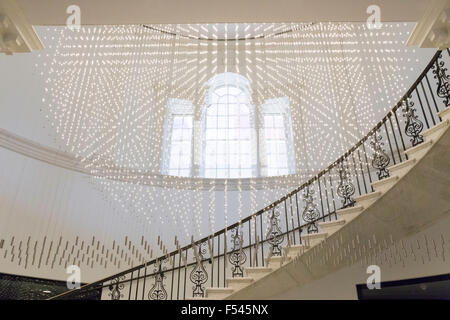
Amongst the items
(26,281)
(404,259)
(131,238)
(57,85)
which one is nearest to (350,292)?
(404,259)

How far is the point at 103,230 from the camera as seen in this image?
7.88 metres

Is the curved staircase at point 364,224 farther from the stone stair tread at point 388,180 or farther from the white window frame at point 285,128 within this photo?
the white window frame at point 285,128

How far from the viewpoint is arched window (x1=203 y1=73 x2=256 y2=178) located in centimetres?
955

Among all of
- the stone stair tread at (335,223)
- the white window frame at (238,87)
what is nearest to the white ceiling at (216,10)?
the stone stair tread at (335,223)

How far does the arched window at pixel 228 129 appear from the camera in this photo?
9.55 meters

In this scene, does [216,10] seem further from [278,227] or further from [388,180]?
[278,227]

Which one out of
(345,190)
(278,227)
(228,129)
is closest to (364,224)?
(345,190)

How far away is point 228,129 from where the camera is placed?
33.0 ft

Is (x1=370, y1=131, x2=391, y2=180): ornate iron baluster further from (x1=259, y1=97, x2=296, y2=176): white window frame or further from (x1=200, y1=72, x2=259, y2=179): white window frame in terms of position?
(x1=200, y1=72, x2=259, y2=179): white window frame

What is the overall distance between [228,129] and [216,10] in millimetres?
6359

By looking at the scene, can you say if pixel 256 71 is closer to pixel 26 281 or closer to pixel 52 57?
pixel 52 57

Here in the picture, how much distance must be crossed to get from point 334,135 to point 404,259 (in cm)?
329

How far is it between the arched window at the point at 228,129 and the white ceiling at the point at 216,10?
5.87 meters

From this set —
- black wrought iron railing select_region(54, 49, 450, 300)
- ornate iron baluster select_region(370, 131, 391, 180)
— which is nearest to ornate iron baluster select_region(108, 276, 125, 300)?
black wrought iron railing select_region(54, 49, 450, 300)
